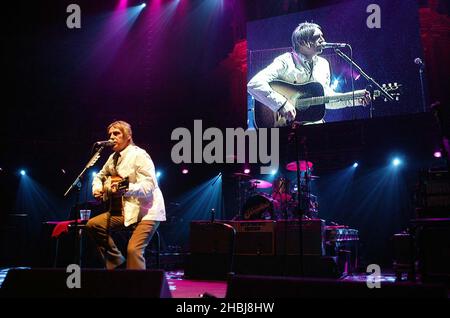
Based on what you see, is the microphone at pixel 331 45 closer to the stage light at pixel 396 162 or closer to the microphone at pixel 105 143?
the stage light at pixel 396 162

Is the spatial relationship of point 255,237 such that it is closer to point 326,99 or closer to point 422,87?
point 326,99

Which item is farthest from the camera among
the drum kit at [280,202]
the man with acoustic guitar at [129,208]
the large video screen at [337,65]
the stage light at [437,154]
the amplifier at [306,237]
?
the stage light at [437,154]

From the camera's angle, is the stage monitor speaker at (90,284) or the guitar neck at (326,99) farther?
the guitar neck at (326,99)

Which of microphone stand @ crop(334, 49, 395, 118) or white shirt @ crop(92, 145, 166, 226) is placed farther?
microphone stand @ crop(334, 49, 395, 118)

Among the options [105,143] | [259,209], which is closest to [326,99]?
[259,209]

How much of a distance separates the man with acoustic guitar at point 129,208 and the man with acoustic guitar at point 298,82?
640 cm

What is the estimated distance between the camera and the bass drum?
805cm

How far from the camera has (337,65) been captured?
9.97 metres

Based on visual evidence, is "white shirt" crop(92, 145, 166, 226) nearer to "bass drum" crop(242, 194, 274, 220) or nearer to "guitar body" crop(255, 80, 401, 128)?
"bass drum" crop(242, 194, 274, 220)

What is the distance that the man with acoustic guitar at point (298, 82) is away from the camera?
32.7 ft

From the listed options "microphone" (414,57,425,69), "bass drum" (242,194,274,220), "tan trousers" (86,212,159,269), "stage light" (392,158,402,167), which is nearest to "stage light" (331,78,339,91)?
"microphone" (414,57,425,69)

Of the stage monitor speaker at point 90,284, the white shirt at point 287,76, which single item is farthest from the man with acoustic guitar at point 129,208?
the white shirt at point 287,76

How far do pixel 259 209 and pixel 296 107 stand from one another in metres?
3.38
